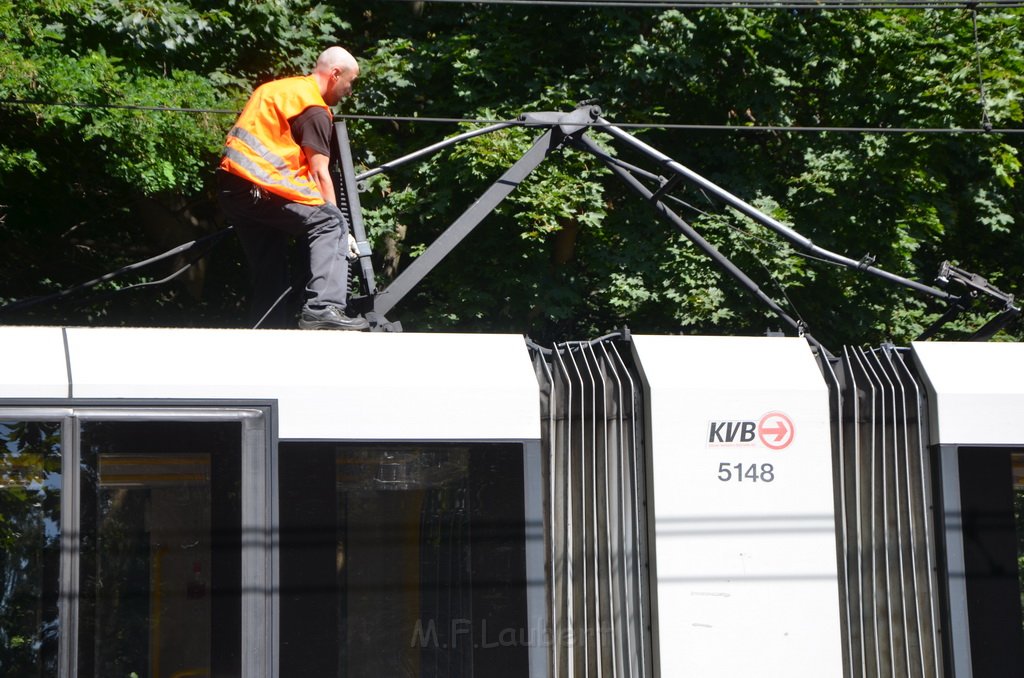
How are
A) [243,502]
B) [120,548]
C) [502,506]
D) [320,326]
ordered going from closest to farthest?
[120,548]
[243,502]
[502,506]
[320,326]

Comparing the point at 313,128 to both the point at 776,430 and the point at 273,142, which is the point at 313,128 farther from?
the point at 776,430

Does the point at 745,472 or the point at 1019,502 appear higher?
the point at 745,472

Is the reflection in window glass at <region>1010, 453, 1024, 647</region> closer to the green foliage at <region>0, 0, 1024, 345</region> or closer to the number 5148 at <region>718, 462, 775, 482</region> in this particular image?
the number 5148 at <region>718, 462, 775, 482</region>

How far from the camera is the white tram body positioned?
4859 mm

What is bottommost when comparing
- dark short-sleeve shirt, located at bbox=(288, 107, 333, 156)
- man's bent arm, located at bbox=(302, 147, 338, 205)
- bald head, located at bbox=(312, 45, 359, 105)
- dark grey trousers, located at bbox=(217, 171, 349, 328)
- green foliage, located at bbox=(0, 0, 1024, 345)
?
dark grey trousers, located at bbox=(217, 171, 349, 328)

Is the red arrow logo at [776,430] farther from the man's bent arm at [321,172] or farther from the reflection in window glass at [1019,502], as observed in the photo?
the man's bent arm at [321,172]


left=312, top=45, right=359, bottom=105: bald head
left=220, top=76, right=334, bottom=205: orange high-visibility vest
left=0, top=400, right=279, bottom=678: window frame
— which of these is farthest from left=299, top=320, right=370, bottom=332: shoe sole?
left=312, top=45, right=359, bottom=105: bald head

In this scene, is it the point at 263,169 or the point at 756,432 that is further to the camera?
the point at 263,169

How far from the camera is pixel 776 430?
5.60m

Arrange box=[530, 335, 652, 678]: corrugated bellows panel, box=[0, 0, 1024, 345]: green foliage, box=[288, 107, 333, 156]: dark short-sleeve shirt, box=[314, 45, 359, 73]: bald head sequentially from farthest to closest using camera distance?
box=[0, 0, 1024, 345]: green foliage, box=[314, 45, 359, 73]: bald head, box=[288, 107, 333, 156]: dark short-sleeve shirt, box=[530, 335, 652, 678]: corrugated bellows panel

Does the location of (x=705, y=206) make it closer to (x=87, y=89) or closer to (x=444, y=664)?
(x=87, y=89)

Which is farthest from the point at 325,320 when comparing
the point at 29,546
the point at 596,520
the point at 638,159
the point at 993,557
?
the point at 638,159

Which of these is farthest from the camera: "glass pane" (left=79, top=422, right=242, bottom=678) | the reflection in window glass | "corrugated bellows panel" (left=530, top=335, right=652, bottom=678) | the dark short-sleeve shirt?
the dark short-sleeve shirt

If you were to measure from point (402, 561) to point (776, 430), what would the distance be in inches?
73.7
